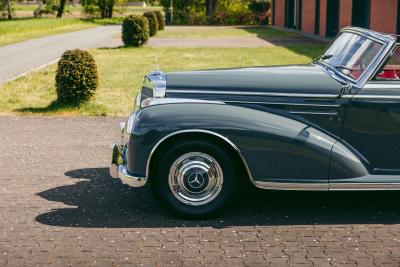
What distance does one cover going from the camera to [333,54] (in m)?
6.68

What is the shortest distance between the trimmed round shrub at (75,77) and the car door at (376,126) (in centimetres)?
718

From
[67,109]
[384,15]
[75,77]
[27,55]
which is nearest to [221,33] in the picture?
[384,15]

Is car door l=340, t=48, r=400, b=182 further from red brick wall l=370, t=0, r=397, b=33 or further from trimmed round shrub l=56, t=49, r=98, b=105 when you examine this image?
red brick wall l=370, t=0, r=397, b=33

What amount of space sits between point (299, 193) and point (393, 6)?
19.2 meters

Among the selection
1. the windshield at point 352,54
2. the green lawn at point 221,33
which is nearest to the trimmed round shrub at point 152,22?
the green lawn at point 221,33

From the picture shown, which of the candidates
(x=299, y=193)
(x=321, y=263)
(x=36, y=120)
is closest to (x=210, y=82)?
(x=299, y=193)

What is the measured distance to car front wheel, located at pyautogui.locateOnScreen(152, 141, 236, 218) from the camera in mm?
5586

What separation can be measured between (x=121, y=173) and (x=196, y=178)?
703mm

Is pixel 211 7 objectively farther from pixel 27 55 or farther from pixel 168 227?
pixel 168 227

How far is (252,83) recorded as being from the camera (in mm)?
5887

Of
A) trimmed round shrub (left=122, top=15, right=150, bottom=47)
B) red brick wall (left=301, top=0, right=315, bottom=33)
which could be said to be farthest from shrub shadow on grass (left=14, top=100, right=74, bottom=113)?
red brick wall (left=301, top=0, right=315, bottom=33)

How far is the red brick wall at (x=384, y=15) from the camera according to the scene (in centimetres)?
2386

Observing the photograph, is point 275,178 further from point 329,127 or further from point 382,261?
point 382,261

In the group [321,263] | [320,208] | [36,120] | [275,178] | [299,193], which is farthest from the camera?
[36,120]
